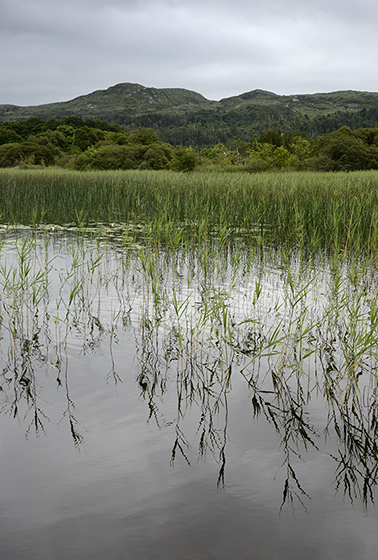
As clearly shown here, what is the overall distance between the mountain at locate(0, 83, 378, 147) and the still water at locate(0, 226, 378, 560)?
269 ft

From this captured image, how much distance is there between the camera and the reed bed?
6.54 metres

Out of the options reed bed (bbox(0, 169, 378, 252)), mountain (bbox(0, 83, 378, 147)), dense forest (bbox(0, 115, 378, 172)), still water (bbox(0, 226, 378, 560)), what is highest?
mountain (bbox(0, 83, 378, 147))

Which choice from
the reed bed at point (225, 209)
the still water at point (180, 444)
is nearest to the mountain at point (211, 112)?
the reed bed at point (225, 209)

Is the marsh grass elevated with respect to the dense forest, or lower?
lower

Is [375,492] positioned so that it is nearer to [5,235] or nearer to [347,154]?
[5,235]

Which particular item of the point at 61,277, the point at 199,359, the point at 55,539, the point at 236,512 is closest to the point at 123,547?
the point at 55,539

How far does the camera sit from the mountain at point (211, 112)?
10012cm

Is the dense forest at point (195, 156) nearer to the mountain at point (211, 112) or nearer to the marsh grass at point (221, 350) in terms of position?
the marsh grass at point (221, 350)

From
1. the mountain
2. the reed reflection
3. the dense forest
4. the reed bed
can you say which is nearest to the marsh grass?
the reed reflection

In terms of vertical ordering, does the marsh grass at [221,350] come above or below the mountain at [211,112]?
below

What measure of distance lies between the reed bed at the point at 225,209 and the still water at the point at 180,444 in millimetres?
2051

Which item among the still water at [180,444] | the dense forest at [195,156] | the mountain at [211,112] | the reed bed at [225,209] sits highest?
the mountain at [211,112]

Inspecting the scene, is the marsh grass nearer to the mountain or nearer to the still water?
the still water

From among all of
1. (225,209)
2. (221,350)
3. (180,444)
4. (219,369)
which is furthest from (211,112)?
(180,444)
